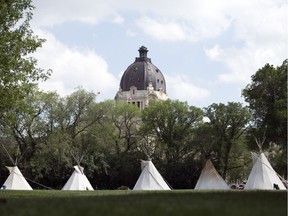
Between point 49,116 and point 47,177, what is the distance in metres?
8.13

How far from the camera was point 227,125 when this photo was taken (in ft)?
211

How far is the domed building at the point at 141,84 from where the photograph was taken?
13950 cm

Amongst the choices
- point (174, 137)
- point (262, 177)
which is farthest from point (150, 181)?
point (174, 137)

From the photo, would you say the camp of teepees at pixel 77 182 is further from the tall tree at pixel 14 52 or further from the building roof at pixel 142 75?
the building roof at pixel 142 75

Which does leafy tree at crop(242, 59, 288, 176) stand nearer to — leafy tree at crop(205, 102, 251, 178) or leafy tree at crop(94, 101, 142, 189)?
leafy tree at crop(205, 102, 251, 178)

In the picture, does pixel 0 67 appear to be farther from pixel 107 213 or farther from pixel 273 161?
pixel 273 161

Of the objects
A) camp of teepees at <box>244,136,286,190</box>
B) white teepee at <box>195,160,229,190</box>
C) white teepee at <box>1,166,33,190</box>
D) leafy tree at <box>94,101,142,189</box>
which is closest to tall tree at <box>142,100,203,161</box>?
leafy tree at <box>94,101,142,189</box>

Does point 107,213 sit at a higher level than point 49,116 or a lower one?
lower

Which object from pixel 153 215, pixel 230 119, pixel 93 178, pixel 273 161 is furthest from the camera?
pixel 93 178

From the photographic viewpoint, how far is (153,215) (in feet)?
28.1

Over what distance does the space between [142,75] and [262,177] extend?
314 feet

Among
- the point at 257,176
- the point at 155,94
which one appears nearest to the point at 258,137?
the point at 257,176

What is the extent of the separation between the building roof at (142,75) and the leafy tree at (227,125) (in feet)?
253

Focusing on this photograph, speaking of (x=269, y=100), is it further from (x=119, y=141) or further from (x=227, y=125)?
(x=119, y=141)
